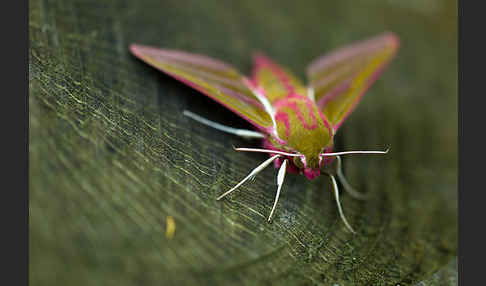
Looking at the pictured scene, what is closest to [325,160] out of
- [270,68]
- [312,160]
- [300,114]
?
[312,160]

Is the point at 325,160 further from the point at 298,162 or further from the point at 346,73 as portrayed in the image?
the point at 346,73

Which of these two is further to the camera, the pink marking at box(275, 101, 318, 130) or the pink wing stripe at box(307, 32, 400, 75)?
the pink wing stripe at box(307, 32, 400, 75)

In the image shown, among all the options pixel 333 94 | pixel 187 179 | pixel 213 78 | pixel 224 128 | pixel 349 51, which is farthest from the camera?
pixel 349 51

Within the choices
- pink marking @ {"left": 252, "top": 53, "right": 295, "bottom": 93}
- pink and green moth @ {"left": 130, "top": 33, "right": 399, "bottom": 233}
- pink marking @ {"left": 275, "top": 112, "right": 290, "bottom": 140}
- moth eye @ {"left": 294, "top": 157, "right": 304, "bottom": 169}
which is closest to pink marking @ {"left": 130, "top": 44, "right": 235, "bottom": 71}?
pink and green moth @ {"left": 130, "top": 33, "right": 399, "bottom": 233}

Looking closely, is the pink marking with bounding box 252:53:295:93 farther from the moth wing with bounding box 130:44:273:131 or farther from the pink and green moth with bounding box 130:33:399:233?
the moth wing with bounding box 130:44:273:131

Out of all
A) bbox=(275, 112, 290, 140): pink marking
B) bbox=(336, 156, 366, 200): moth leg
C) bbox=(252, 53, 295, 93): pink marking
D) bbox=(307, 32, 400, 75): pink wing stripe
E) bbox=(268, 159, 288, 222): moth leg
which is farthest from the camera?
bbox=(307, 32, 400, 75): pink wing stripe

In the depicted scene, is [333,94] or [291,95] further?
[333,94]
